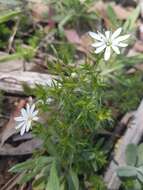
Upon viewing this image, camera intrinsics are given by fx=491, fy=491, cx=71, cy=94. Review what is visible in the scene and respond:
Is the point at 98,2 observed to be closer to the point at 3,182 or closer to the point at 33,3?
the point at 33,3

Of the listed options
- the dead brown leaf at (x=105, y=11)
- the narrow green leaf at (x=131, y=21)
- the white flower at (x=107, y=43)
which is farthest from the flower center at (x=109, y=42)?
the dead brown leaf at (x=105, y=11)

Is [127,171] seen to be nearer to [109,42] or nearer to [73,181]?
[73,181]

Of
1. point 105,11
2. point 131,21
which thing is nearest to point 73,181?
point 131,21

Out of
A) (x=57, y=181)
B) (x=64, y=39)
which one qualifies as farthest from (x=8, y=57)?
(x=57, y=181)

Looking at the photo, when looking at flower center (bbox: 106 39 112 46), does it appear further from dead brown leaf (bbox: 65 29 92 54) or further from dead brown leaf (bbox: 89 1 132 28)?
dead brown leaf (bbox: 89 1 132 28)

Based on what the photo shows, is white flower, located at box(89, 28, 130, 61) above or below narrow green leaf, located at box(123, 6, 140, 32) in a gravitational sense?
below

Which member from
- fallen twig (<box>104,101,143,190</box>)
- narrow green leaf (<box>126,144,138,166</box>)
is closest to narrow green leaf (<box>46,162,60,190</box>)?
fallen twig (<box>104,101,143,190</box>)

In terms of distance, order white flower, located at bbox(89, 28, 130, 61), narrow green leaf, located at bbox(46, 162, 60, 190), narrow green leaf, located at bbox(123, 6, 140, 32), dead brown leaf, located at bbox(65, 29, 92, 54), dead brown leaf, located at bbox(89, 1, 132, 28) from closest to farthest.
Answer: white flower, located at bbox(89, 28, 130, 61)
narrow green leaf, located at bbox(46, 162, 60, 190)
narrow green leaf, located at bbox(123, 6, 140, 32)
dead brown leaf, located at bbox(65, 29, 92, 54)
dead brown leaf, located at bbox(89, 1, 132, 28)

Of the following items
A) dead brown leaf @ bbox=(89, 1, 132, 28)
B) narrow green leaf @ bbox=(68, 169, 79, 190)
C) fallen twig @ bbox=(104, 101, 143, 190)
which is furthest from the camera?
dead brown leaf @ bbox=(89, 1, 132, 28)

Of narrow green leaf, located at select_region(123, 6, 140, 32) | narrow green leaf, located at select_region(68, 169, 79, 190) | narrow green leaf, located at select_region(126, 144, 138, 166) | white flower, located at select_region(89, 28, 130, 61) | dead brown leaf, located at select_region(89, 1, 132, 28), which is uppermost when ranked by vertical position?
dead brown leaf, located at select_region(89, 1, 132, 28)
